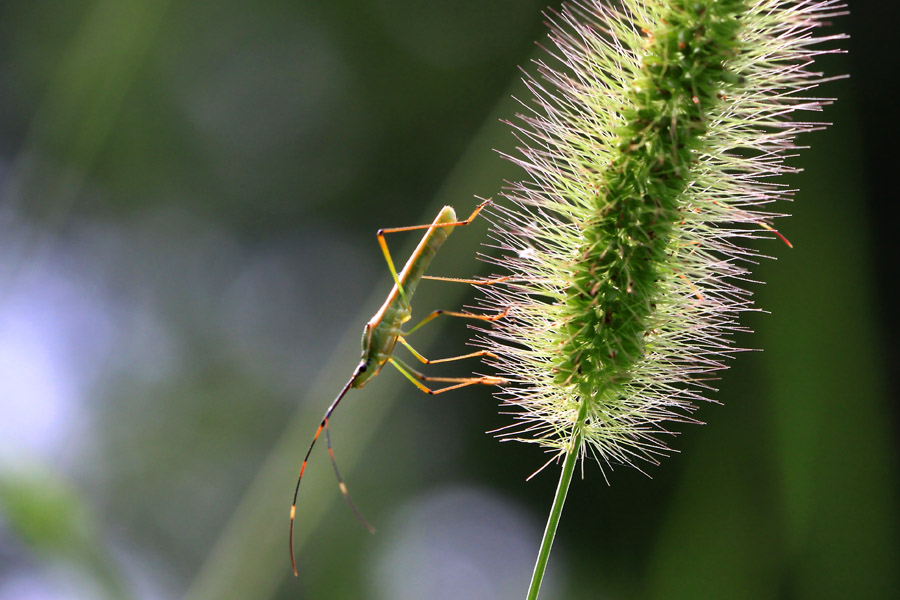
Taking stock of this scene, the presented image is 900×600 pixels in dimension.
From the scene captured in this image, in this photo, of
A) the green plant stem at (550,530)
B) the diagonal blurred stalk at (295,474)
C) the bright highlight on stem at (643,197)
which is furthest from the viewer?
the diagonal blurred stalk at (295,474)

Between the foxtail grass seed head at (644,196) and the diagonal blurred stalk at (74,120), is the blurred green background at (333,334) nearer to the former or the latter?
the diagonal blurred stalk at (74,120)

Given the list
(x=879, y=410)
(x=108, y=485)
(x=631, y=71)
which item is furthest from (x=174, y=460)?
(x=631, y=71)

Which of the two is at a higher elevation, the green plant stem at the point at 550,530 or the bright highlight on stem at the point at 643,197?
the bright highlight on stem at the point at 643,197

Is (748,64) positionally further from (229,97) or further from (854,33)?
(229,97)

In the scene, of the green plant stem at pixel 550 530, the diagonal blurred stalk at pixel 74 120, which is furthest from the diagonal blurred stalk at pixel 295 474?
the green plant stem at pixel 550 530

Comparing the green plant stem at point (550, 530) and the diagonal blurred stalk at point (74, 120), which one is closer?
the green plant stem at point (550, 530)

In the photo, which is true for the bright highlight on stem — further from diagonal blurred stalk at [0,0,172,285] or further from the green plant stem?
diagonal blurred stalk at [0,0,172,285]
